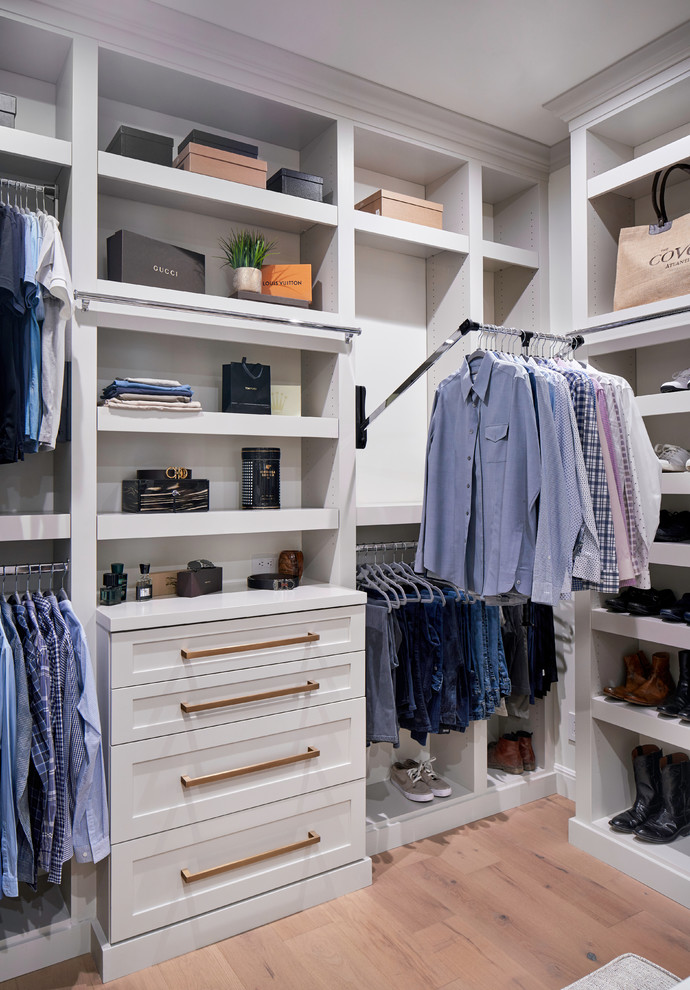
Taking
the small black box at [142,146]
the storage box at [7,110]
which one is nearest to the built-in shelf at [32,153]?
the storage box at [7,110]

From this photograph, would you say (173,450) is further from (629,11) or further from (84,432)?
(629,11)

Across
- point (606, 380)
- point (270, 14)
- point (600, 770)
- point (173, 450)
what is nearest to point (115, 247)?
point (173, 450)

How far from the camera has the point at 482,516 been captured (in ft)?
7.22

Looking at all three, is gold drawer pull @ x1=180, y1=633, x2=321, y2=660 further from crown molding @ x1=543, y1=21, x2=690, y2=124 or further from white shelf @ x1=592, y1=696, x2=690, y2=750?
crown molding @ x1=543, y1=21, x2=690, y2=124

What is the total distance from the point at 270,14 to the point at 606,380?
5.13 ft

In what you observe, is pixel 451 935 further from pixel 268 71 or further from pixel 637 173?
pixel 268 71

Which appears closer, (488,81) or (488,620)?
(488,81)

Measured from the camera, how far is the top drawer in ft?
6.53

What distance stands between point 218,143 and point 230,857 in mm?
2313

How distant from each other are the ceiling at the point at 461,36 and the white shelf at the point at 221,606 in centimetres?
183

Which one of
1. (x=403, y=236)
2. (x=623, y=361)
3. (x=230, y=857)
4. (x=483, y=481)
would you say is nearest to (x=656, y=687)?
(x=483, y=481)

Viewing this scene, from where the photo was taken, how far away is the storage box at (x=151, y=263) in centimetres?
220

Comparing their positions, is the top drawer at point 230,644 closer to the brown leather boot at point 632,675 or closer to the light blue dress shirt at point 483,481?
the light blue dress shirt at point 483,481

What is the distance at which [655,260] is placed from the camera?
2.46 metres
